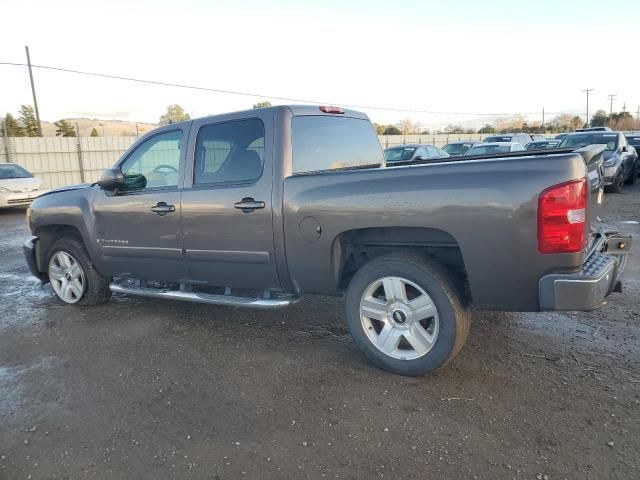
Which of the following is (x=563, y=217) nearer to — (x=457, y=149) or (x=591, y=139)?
(x=591, y=139)

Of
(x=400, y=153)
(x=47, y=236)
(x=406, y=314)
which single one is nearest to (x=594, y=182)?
(x=406, y=314)

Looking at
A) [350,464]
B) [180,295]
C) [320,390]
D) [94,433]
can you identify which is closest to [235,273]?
A: [180,295]

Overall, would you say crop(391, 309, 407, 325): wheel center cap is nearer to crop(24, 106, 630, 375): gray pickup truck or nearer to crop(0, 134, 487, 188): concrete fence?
crop(24, 106, 630, 375): gray pickup truck

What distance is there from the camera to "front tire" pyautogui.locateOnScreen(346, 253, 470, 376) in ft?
10.8

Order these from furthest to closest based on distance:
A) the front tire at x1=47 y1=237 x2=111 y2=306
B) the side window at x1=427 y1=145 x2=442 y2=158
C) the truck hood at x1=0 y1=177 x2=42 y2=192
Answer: the side window at x1=427 y1=145 x2=442 y2=158 → the truck hood at x1=0 y1=177 x2=42 y2=192 → the front tire at x1=47 y1=237 x2=111 y2=306

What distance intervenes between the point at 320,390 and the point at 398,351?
0.62 m

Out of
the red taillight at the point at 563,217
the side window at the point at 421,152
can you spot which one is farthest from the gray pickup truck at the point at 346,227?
the side window at the point at 421,152

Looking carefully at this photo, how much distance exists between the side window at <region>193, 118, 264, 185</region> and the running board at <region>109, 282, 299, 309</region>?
3.22 feet

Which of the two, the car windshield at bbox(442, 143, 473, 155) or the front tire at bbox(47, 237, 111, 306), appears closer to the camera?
the front tire at bbox(47, 237, 111, 306)

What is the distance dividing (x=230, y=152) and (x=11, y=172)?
13.7m

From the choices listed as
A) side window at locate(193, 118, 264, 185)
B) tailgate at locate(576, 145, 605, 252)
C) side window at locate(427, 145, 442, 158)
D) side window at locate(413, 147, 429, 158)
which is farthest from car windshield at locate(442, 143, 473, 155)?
side window at locate(193, 118, 264, 185)

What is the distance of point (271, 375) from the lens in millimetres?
3639

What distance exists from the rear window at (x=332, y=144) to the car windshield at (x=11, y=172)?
1365 cm

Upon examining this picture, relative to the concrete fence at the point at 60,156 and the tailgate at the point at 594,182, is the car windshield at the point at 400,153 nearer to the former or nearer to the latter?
the tailgate at the point at 594,182
